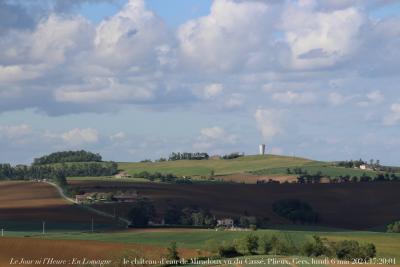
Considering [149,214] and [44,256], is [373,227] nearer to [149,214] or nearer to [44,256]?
[149,214]

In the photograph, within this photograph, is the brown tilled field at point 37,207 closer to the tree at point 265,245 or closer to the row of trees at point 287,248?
the row of trees at point 287,248

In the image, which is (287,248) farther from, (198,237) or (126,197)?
(126,197)

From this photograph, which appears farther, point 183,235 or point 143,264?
point 183,235

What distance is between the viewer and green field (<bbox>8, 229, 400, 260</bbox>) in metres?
91.1

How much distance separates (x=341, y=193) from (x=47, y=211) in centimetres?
4891

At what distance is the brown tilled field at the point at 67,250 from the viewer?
8031cm

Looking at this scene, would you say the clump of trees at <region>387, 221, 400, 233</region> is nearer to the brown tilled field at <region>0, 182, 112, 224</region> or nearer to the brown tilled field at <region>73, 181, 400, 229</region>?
the brown tilled field at <region>73, 181, 400, 229</region>

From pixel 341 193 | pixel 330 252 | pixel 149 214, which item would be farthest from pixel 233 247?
pixel 341 193

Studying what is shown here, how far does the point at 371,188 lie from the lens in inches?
6216

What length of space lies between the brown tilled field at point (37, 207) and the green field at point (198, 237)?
1571cm

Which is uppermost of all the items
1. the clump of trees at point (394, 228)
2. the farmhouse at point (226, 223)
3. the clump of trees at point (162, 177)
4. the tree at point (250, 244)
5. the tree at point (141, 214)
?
the clump of trees at point (162, 177)

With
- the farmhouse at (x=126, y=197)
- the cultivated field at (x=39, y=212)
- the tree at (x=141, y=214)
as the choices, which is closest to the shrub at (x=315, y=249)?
the cultivated field at (x=39, y=212)

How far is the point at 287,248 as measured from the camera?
274ft

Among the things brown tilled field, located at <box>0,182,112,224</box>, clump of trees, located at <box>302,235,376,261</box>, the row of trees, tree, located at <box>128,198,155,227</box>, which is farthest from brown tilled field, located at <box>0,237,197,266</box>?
brown tilled field, located at <box>0,182,112,224</box>
